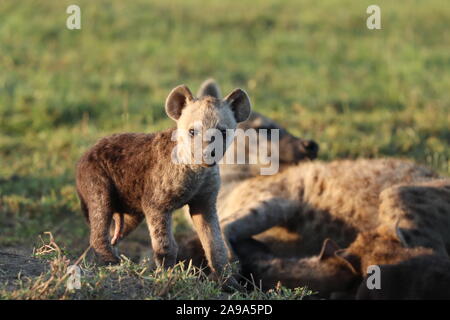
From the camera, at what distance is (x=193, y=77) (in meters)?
9.83

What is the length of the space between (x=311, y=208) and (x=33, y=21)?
644 cm

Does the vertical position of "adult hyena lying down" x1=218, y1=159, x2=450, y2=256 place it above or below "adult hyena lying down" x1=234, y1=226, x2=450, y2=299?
above

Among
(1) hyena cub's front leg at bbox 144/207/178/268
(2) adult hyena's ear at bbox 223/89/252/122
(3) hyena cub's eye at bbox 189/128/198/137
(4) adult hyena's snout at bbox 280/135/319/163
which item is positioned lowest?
(1) hyena cub's front leg at bbox 144/207/178/268

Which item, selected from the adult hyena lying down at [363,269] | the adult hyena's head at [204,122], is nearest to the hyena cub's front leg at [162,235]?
the adult hyena's head at [204,122]

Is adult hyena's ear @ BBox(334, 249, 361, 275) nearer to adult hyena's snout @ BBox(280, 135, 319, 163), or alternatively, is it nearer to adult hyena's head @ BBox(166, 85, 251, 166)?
adult hyena's head @ BBox(166, 85, 251, 166)

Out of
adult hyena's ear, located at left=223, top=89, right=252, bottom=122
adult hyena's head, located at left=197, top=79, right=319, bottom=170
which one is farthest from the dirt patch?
adult hyena's head, located at left=197, top=79, right=319, bottom=170

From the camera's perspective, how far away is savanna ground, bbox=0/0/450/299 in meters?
7.09

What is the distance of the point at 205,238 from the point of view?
421 centimetres

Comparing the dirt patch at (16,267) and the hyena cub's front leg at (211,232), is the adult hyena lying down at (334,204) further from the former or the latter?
the dirt patch at (16,267)

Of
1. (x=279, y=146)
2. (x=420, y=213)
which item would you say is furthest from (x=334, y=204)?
(x=279, y=146)

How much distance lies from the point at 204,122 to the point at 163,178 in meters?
0.44

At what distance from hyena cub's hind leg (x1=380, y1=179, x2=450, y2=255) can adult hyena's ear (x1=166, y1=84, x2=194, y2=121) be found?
1.52m

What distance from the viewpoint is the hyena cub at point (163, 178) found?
3.92m

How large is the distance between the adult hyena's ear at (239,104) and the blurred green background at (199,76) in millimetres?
2123
